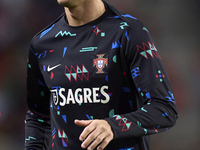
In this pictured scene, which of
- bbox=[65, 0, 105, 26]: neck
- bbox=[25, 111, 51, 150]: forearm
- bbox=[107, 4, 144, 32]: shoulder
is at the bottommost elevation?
bbox=[25, 111, 51, 150]: forearm

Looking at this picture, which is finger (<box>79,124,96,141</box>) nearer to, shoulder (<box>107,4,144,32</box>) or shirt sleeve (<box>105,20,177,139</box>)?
shirt sleeve (<box>105,20,177,139</box>)

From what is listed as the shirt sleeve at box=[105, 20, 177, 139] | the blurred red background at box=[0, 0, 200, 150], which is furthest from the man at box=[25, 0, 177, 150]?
the blurred red background at box=[0, 0, 200, 150]

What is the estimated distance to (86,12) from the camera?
1.22 meters

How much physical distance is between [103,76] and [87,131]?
0.30 meters

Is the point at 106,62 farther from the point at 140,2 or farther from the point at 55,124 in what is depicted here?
the point at 140,2

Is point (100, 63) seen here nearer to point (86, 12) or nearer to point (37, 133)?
point (86, 12)

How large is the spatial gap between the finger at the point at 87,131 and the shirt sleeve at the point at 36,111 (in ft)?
1.87

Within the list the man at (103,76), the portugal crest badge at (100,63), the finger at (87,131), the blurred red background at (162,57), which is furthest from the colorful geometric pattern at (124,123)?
the blurred red background at (162,57)

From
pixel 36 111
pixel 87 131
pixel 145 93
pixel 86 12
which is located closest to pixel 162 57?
pixel 36 111

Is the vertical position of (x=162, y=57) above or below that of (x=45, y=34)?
below

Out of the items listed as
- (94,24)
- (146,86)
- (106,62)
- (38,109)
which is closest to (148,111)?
(146,86)

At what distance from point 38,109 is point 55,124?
20 cm

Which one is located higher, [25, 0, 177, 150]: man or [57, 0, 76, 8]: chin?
[57, 0, 76, 8]: chin

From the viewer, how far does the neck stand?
3.97 feet
